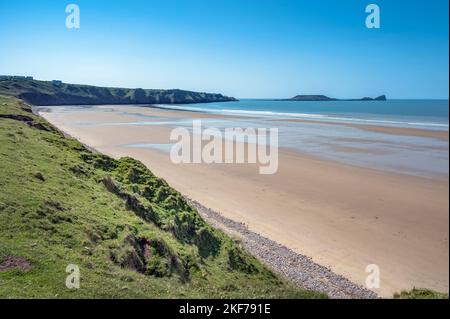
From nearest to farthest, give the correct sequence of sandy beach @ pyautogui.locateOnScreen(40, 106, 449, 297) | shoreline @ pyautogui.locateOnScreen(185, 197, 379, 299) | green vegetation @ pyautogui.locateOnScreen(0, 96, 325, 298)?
green vegetation @ pyautogui.locateOnScreen(0, 96, 325, 298) < shoreline @ pyautogui.locateOnScreen(185, 197, 379, 299) < sandy beach @ pyautogui.locateOnScreen(40, 106, 449, 297)

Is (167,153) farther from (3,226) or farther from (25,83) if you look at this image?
(25,83)

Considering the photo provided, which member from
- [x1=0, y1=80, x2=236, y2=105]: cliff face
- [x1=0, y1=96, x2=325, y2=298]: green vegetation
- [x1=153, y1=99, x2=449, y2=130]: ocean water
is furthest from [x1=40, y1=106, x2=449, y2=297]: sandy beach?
[x1=0, y1=80, x2=236, y2=105]: cliff face

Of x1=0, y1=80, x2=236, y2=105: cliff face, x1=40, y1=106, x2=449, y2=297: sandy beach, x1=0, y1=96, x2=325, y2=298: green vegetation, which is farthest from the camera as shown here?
x1=0, y1=80, x2=236, y2=105: cliff face

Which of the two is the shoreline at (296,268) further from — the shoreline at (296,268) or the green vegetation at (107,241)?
the green vegetation at (107,241)

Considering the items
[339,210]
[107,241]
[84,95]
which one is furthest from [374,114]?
[84,95]

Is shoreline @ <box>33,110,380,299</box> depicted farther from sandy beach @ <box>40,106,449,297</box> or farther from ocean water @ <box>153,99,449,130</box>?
ocean water @ <box>153,99,449,130</box>

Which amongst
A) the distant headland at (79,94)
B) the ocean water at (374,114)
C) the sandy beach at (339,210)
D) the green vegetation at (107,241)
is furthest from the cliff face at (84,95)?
the green vegetation at (107,241)

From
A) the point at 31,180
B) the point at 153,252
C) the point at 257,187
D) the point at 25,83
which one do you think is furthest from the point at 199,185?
the point at 25,83
